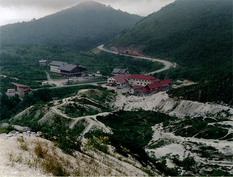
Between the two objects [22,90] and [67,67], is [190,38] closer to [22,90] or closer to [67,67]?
[67,67]

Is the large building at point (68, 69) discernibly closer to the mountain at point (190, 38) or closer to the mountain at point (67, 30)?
the mountain at point (190, 38)

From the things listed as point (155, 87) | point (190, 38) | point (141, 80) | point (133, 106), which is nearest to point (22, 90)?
point (133, 106)

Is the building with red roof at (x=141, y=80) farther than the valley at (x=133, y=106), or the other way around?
the building with red roof at (x=141, y=80)

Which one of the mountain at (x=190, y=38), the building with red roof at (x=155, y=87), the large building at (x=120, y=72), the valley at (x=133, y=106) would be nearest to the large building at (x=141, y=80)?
the valley at (x=133, y=106)

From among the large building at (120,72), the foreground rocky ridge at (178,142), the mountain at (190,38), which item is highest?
the mountain at (190,38)

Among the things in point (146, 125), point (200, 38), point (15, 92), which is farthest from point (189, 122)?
point (200, 38)

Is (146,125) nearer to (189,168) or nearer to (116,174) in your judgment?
(189,168)

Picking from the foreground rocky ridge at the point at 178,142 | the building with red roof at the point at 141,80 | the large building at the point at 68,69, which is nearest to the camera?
the foreground rocky ridge at the point at 178,142
